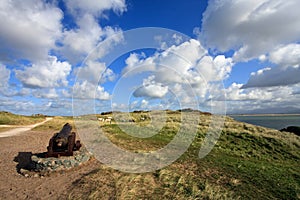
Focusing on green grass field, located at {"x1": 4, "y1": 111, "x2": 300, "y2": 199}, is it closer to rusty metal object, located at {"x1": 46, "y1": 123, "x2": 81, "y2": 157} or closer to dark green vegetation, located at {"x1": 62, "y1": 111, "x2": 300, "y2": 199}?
dark green vegetation, located at {"x1": 62, "y1": 111, "x2": 300, "y2": 199}

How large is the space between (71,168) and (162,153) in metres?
4.66

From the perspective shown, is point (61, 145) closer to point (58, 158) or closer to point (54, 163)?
point (58, 158)

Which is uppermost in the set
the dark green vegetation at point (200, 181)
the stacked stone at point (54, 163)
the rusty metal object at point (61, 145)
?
the rusty metal object at point (61, 145)

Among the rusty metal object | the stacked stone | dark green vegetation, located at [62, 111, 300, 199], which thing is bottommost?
dark green vegetation, located at [62, 111, 300, 199]

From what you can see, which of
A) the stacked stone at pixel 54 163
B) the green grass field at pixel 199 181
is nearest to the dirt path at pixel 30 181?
the stacked stone at pixel 54 163

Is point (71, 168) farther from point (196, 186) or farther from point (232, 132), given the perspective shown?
point (232, 132)

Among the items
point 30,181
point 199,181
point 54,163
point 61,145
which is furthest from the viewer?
point 61,145

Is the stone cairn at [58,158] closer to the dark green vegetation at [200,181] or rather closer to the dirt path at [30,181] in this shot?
the dirt path at [30,181]

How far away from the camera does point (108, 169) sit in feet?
27.7

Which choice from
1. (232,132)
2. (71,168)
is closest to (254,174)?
(71,168)

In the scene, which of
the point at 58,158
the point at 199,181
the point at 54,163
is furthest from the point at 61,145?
the point at 199,181

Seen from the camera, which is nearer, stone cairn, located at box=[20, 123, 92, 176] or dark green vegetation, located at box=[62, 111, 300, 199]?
dark green vegetation, located at box=[62, 111, 300, 199]

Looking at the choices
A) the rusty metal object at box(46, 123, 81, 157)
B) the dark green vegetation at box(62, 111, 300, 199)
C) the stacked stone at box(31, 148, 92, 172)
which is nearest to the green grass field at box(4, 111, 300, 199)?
the dark green vegetation at box(62, 111, 300, 199)

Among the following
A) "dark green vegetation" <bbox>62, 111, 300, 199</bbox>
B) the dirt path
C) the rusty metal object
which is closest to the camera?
"dark green vegetation" <bbox>62, 111, 300, 199</bbox>
